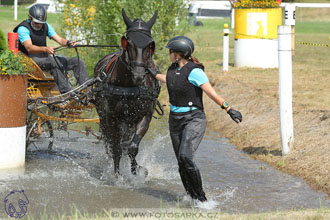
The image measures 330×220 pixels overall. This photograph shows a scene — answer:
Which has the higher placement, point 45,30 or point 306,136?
point 45,30

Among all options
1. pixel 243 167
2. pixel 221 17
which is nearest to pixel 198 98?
pixel 243 167

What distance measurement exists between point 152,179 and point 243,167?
149cm

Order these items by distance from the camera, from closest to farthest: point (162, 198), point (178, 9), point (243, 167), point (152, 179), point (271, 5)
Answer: point (162, 198) < point (152, 179) < point (243, 167) < point (178, 9) < point (271, 5)

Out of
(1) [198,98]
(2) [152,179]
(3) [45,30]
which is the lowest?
(2) [152,179]

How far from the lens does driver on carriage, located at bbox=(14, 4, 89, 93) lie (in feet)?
33.3

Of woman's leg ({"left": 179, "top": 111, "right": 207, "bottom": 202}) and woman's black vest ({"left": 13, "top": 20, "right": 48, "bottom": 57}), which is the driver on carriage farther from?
woman's leg ({"left": 179, "top": 111, "right": 207, "bottom": 202})

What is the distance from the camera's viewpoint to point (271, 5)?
19.4 metres

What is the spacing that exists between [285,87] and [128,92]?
9.13 ft

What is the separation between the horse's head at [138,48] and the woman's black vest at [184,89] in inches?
15.7

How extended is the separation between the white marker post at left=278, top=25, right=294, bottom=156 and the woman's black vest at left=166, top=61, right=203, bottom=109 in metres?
2.81

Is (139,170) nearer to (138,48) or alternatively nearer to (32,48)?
(138,48)

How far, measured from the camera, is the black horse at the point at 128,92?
7758 mm

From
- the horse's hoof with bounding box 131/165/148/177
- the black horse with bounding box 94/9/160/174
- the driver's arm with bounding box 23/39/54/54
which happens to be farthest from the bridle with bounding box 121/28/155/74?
the driver's arm with bounding box 23/39/54/54

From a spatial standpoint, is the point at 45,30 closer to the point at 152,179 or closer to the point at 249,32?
the point at 152,179
